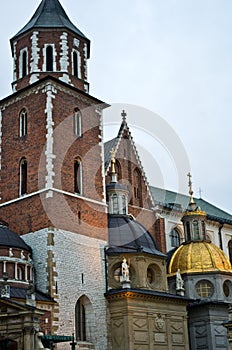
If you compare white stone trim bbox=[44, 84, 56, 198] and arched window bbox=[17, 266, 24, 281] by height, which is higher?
white stone trim bbox=[44, 84, 56, 198]

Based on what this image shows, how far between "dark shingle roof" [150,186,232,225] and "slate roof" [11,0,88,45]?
15.2m

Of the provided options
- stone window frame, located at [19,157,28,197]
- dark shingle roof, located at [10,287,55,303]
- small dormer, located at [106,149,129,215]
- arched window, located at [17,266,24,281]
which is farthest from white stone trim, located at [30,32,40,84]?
dark shingle roof, located at [10,287,55,303]

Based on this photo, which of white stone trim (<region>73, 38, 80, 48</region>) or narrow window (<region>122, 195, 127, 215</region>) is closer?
white stone trim (<region>73, 38, 80, 48</region>)

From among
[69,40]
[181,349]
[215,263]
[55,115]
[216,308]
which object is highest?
[69,40]

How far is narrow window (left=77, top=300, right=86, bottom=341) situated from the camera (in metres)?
29.9

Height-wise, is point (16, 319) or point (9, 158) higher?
point (9, 158)

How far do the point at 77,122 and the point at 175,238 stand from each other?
15.6 m

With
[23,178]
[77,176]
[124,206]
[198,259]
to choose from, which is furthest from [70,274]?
[198,259]

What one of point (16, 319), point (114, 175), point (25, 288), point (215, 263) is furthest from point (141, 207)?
point (16, 319)

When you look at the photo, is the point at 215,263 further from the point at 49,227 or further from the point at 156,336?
the point at 49,227

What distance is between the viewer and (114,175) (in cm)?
3797

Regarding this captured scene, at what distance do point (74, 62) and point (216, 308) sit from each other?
56.0 feet

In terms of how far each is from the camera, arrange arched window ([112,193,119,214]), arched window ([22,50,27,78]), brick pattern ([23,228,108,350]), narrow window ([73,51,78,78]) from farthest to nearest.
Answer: arched window ([112,193,119,214]), narrow window ([73,51,78,78]), arched window ([22,50,27,78]), brick pattern ([23,228,108,350])

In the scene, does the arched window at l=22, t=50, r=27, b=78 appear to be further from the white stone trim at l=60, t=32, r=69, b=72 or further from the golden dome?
the golden dome
